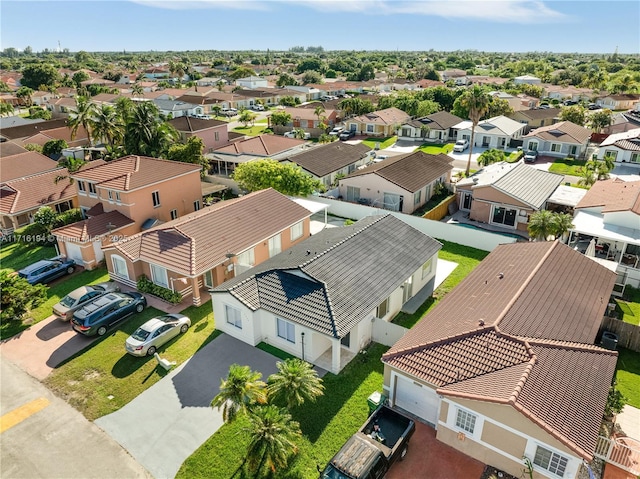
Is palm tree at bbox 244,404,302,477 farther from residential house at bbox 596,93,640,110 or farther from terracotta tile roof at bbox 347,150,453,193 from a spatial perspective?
residential house at bbox 596,93,640,110

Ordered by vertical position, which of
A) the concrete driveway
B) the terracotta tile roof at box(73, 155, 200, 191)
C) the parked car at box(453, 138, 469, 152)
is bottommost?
the concrete driveway

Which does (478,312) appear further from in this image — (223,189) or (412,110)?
(412,110)

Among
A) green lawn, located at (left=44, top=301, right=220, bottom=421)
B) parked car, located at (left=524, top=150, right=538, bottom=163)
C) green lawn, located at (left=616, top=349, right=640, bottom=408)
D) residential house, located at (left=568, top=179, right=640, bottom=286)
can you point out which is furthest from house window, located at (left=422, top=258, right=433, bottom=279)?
parked car, located at (left=524, top=150, right=538, bottom=163)


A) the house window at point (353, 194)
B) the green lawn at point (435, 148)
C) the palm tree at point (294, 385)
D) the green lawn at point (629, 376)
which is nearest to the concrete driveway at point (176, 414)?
the palm tree at point (294, 385)

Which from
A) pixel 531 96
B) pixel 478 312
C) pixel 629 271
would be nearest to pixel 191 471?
pixel 478 312

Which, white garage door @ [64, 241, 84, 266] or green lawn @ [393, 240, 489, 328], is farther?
white garage door @ [64, 241, 84, 266]

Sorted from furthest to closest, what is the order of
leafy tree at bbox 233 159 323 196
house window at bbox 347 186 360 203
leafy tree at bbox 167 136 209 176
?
leafy tree at bbox 167 136 209 176 < house window at bbox 347 186 360 203 < leafy tree at bbox 233 159 323 196
